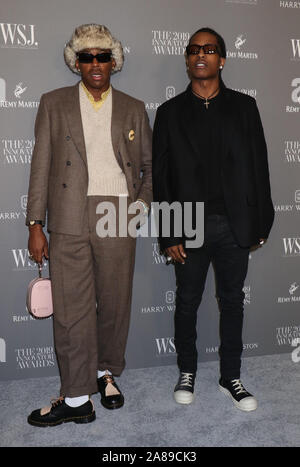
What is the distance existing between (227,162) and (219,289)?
78 centimetres

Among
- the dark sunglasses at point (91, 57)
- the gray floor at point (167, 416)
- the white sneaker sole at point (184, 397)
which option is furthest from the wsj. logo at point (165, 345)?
the dark sunglasses at point (91, 57)

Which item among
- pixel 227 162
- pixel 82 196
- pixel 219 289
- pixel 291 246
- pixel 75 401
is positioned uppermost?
pixel 227 162

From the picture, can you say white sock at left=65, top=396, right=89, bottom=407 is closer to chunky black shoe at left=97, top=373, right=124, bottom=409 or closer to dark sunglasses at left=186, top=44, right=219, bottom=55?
chunky black shoe at left=97, top=373, right=124, bottom=409

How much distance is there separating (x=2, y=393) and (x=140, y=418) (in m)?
0.95

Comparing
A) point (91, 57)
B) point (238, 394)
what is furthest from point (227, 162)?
point (238, 394)

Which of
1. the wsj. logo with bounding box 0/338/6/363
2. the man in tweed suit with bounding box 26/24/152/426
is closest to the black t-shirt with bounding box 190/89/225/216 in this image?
the man in tweed suit with bounding box 26/24/152/426

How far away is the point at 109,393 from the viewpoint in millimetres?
2678

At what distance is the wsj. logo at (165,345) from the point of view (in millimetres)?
3221

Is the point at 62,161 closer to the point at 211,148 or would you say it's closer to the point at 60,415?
the point at 211,148

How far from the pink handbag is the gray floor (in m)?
0.60

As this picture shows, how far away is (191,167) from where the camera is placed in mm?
2492

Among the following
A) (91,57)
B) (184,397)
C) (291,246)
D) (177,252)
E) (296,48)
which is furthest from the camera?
(291,246)

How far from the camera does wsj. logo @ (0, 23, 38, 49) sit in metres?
2.76

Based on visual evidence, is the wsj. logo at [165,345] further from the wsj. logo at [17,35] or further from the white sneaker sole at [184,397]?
the wsj. logo at [17,35]
